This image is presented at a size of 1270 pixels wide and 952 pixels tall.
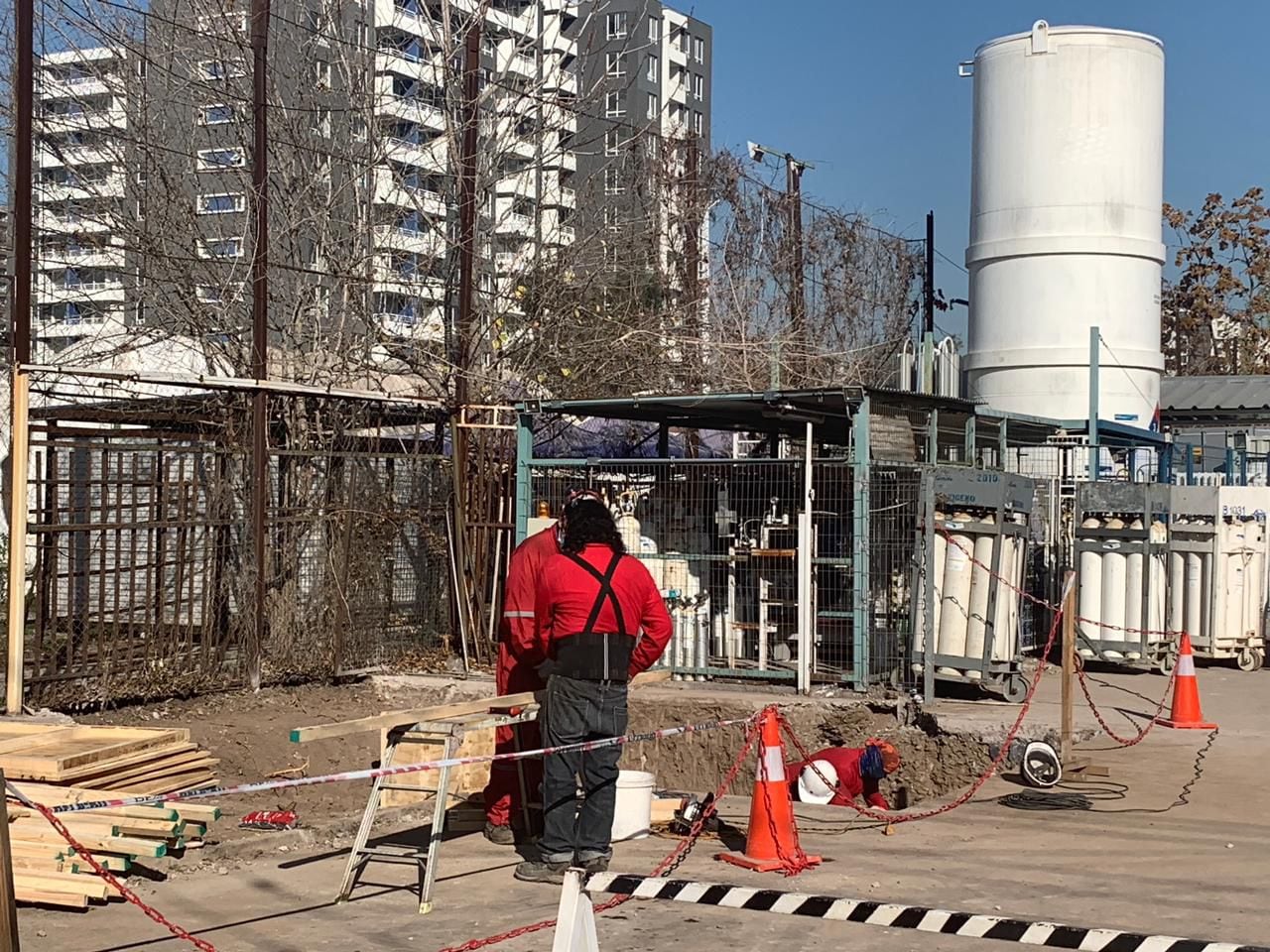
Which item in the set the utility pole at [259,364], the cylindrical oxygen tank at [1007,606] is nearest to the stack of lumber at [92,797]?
the utility pole at [259,364]

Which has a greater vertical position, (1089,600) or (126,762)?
(1089,600)

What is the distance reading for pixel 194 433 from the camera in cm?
1402

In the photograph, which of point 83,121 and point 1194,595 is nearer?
point 1194,595

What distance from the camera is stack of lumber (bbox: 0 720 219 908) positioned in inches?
293

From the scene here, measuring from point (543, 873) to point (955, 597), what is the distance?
6.94 m

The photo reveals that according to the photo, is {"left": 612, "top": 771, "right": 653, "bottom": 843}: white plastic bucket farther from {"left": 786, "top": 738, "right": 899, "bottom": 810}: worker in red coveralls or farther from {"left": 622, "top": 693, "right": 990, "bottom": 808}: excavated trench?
{"left": 622, "top": 693, "right": 990, "bottom": 808}: excavated trench

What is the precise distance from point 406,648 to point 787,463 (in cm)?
455

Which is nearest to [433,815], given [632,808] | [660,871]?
[660,871]

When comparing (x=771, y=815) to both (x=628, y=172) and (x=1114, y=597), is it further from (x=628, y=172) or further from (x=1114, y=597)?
(x=628, y=172)

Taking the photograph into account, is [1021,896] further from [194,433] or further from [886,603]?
[194,433]

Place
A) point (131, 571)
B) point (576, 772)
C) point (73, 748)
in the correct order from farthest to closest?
point (131, 571) < point (73, 748) < point (576, 772)

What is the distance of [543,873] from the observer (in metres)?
7.93

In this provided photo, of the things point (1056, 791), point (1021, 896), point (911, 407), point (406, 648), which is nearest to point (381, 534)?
point (406, 648)

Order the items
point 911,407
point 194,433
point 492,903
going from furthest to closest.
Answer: point 911,407, point 194,433, point 492,903
